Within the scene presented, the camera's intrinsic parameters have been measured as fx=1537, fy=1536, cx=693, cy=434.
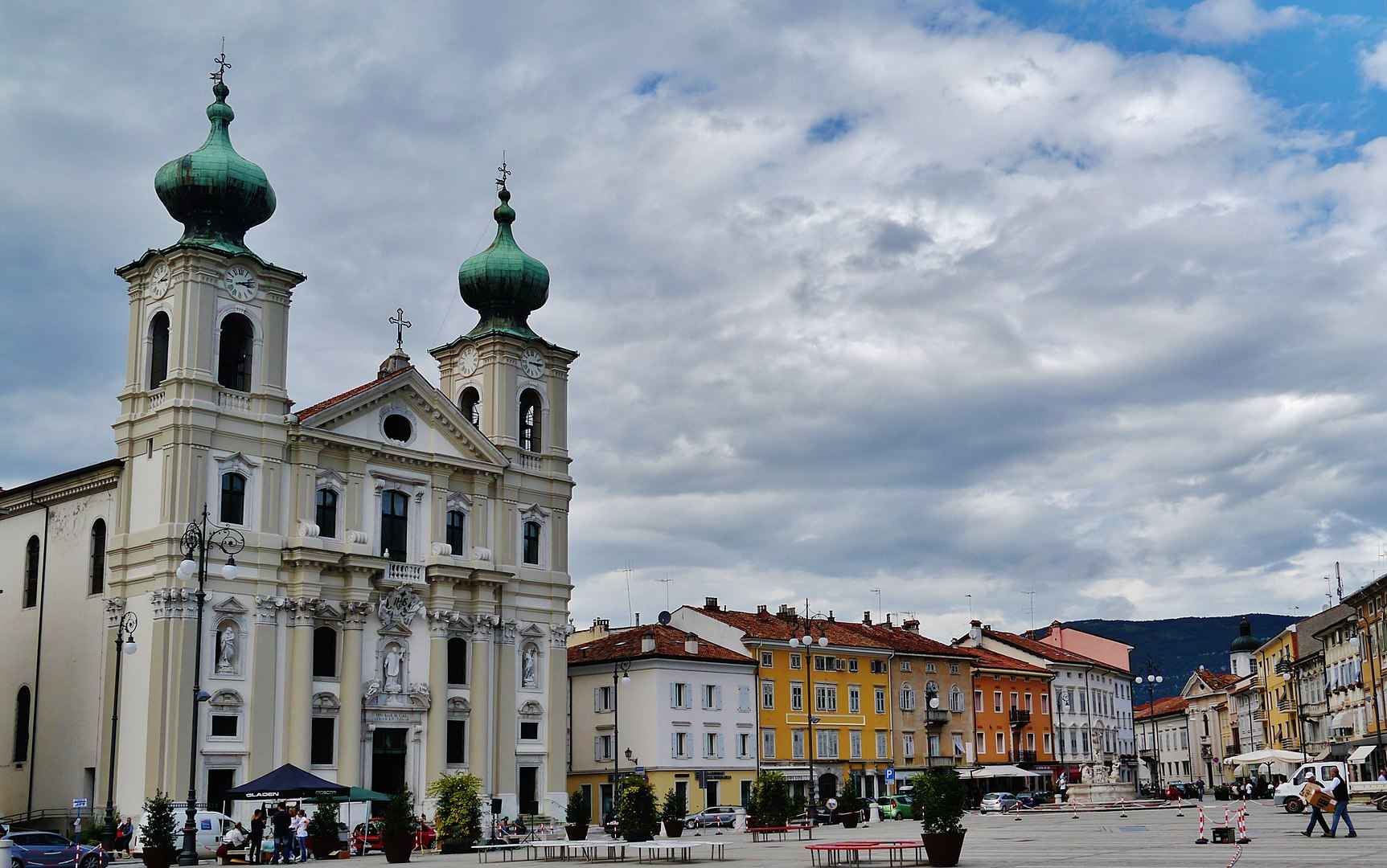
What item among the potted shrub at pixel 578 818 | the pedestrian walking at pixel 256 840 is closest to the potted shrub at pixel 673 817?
the potted shrub at pixel 578 818

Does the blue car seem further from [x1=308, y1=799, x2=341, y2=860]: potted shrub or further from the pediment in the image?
the pediment

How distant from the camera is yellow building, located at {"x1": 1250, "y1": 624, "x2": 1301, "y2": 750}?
93875 millimetres

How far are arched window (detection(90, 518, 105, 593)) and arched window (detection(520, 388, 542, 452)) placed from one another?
18.0 meters

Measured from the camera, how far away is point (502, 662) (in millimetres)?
60875

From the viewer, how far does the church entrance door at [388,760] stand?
56.0 metres

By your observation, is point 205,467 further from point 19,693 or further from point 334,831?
point 334,831

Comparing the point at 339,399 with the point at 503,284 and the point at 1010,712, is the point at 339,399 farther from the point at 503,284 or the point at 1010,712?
the point at 1010,712

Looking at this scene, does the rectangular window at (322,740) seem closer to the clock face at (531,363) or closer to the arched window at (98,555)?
the arched window at (98,555)

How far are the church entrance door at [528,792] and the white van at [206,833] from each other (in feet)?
52.1

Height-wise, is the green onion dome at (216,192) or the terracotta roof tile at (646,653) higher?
the green onion dome at (216,192)

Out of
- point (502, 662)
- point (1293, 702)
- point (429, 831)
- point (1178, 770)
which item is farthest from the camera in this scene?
point (1178, 770)

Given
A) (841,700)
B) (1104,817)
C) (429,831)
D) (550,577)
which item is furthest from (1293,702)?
(429,831)

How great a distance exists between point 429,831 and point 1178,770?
120485 mm

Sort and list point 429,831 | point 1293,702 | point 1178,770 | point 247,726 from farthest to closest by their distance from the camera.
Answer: point 1178,770 < point 1293,702 < point 247,726 < point 429,831
